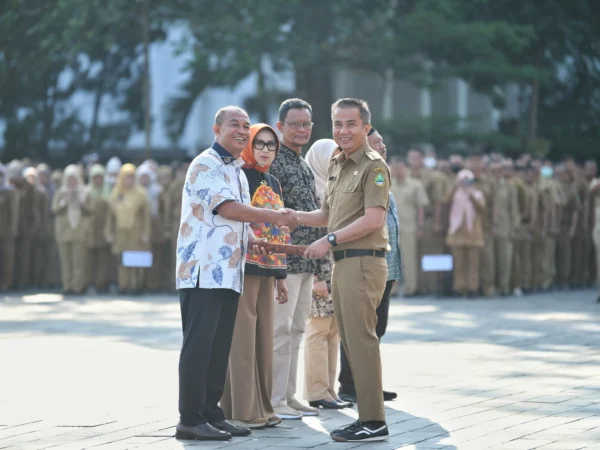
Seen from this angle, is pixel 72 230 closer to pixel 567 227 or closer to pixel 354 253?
pixel 567 227

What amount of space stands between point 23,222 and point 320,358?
13336 mm

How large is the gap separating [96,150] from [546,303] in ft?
54.0

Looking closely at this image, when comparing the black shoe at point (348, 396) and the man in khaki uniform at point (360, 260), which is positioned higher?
the man in khaki uniform at point (360, 260)

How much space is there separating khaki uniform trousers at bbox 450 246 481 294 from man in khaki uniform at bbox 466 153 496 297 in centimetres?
36

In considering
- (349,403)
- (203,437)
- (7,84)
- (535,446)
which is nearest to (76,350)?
(349,403)

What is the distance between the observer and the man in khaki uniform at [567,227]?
889 inches

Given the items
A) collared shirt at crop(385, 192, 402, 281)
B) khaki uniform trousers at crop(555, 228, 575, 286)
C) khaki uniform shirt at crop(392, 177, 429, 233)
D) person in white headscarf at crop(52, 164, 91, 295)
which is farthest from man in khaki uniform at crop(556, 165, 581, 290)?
collared shirt at crop(385, 192, 402, 281)

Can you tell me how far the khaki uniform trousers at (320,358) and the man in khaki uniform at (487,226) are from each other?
10790 mm

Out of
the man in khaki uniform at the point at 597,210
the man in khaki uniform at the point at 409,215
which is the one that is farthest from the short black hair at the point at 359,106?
the man in khaki uniform at the point at 409,215

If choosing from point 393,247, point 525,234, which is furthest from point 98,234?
point 393,247

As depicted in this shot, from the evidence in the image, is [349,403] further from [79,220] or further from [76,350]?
[79,220]

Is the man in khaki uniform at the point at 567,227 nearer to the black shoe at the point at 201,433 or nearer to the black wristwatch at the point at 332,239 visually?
the black wristwatch at the point at 332,239

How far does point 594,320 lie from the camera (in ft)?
52.4

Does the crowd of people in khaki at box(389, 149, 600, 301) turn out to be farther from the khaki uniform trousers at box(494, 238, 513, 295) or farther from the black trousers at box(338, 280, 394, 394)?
the black trousers at box(338, 280, 394, 394)
